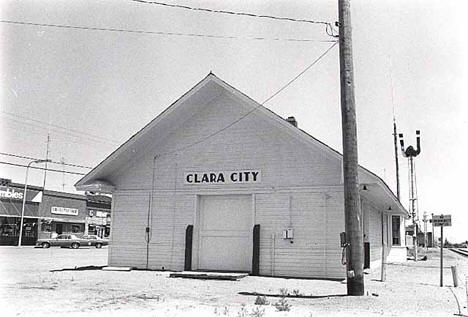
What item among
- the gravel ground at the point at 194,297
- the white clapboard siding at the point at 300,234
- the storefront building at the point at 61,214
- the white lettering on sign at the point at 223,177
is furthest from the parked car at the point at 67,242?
the white clapboard siding at the point at 300,234

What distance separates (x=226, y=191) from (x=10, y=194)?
1374 inches

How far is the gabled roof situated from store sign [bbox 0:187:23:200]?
100 ft

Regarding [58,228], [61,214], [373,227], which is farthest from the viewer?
[61,214]

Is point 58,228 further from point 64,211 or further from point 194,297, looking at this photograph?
point 194,297

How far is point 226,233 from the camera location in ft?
57.0

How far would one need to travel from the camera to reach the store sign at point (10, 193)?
45.5m

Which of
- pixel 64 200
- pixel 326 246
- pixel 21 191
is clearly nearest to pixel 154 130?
pixel 326 246

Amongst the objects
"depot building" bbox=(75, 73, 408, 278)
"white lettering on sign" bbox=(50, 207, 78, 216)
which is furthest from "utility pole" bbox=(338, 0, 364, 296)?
"white lettering on sign" bbox=(50, 207, 78, 216)

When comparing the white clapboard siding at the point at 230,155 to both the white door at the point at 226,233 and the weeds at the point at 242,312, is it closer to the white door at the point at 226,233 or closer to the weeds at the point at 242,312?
the white door at the point at 226,233

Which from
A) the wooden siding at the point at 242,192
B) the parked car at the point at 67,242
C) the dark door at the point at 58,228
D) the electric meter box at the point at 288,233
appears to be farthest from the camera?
the dark door at the point at 58,228

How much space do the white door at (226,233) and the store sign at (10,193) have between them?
3351 cm

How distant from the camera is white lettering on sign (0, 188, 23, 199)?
4547 centimetres

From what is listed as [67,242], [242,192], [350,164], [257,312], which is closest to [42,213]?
[67,242]

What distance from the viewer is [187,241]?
57.2ft
